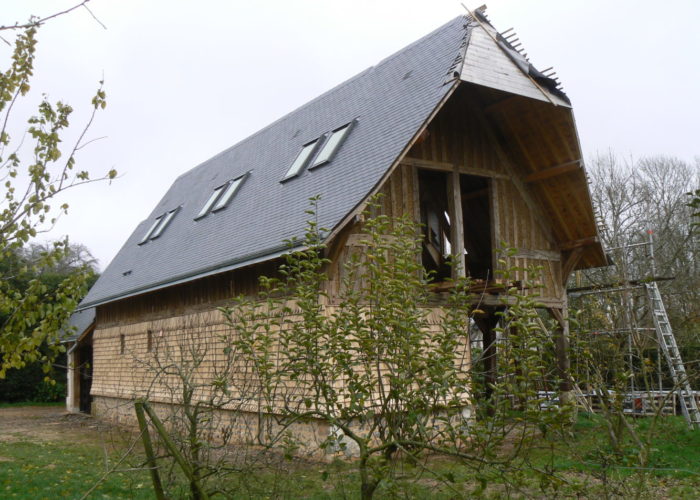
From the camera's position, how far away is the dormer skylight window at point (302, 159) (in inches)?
554

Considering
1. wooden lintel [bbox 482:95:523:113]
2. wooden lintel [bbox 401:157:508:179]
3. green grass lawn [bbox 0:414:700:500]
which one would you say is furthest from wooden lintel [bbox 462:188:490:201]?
green grass lawn [bbox 0:414:700:500]

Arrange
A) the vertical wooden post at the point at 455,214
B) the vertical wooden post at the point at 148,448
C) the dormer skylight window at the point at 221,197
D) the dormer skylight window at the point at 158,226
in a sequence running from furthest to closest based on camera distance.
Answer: the dormer skylight window at the point at 158,226
the dormer skylight window at the point at 221,197
the vertical wooden post at the point at 455,214
the vertical wooden post at the point at 148,448

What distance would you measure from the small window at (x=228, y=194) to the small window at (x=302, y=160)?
251 centimetres

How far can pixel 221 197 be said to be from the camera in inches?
693

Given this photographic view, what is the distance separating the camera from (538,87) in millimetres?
11648

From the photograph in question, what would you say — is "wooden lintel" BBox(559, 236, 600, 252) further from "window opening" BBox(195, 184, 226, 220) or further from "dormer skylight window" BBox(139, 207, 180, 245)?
"dormer skylight window" BBox(139, 207, 180, 245)

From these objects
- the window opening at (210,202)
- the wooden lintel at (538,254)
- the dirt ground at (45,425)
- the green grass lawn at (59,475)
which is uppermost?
the window opening at (210,202)

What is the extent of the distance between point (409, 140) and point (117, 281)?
40.5ft

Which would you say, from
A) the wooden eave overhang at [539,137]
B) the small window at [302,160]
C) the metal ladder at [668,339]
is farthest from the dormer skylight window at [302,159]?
the metal ladder at [668,339]

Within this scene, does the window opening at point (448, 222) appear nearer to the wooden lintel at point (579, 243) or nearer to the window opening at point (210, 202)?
the wooden lintel at point (579, 243)

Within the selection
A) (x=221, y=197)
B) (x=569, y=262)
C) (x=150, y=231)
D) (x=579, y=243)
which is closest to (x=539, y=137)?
(x=579, y=243)

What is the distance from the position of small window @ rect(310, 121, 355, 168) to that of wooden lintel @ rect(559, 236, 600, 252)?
5.21 meters

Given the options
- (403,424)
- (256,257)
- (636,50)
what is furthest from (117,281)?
(636,50)

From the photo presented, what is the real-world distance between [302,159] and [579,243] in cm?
610
